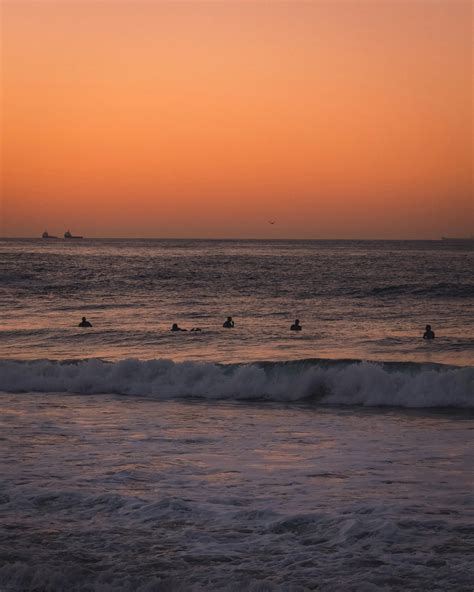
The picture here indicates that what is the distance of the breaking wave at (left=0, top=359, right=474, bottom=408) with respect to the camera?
16984 millimetres

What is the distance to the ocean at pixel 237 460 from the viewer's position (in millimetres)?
7145

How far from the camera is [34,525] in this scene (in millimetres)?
8180

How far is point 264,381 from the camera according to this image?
59.4 feet

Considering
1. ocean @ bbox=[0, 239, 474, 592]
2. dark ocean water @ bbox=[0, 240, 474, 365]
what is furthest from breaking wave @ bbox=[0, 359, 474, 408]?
dark ocean water @ bbox=[0, 240, 474, 365]

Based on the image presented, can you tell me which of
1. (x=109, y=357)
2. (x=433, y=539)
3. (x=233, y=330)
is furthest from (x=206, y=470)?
(x=233, y=330)

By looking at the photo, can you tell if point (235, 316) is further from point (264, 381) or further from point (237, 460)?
point (237, 460)

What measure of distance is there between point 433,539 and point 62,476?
483cm

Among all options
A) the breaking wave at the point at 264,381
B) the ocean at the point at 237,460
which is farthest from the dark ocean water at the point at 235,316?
the breaking wave at the point at 264,381

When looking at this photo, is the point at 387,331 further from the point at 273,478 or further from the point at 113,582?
the point at 113,582

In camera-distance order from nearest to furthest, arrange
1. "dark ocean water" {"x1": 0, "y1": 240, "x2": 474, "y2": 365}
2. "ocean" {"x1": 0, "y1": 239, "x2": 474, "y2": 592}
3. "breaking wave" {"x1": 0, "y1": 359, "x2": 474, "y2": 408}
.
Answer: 1. "ocean" {"x1": 0, "y1": 239, "x2": 474, "y2": 592}
2. "breaking wave" {"x1": 0, "y1": 359, "x2": 474, "y2": 408}
3. "dark ocean water" {"x1": 0, "y1": 240, "x2": 474, "y2": 365}

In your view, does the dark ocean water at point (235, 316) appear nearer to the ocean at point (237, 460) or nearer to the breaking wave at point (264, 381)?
the ocean at point (237, 460)

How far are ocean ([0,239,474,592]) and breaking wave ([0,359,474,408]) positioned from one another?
2.0 inches

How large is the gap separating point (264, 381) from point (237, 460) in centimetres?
717

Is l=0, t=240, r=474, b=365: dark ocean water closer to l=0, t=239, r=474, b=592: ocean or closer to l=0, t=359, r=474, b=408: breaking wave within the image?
l=0, t=239, r=474, b=592: ocean
